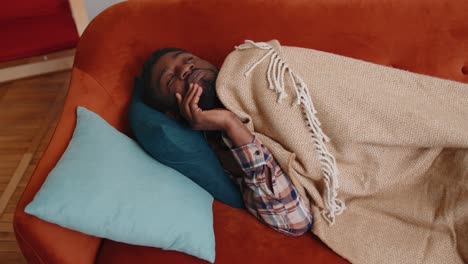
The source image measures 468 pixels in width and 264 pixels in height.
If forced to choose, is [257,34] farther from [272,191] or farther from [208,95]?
[272,191]

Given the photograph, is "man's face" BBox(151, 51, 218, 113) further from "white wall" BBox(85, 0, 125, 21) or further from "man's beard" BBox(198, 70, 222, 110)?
"white wall" BBox(85, 0, 125, 21)

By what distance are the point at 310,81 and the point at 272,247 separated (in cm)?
44

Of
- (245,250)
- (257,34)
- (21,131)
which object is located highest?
(257,34)

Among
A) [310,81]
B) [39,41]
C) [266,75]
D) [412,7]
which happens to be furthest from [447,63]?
[39,41]

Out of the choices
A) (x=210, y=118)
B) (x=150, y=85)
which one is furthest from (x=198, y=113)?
(x=150, y=85)

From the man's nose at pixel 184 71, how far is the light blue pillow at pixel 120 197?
22 centimetres

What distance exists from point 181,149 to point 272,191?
252mm

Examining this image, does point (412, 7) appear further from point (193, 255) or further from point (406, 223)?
point (193, 255)

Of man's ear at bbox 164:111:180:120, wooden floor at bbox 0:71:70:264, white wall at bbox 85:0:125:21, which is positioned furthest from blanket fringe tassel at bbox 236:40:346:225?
wooden floor at bbox 0:71:70:264

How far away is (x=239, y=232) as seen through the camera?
1023 mm

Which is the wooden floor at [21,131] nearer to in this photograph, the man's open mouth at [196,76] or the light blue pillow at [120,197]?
the light blue pillow at [120,197]

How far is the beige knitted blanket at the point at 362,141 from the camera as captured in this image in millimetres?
982

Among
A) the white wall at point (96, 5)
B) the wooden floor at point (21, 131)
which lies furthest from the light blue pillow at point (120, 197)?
the wooden floor at point (21, 131)

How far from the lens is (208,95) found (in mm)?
1046
